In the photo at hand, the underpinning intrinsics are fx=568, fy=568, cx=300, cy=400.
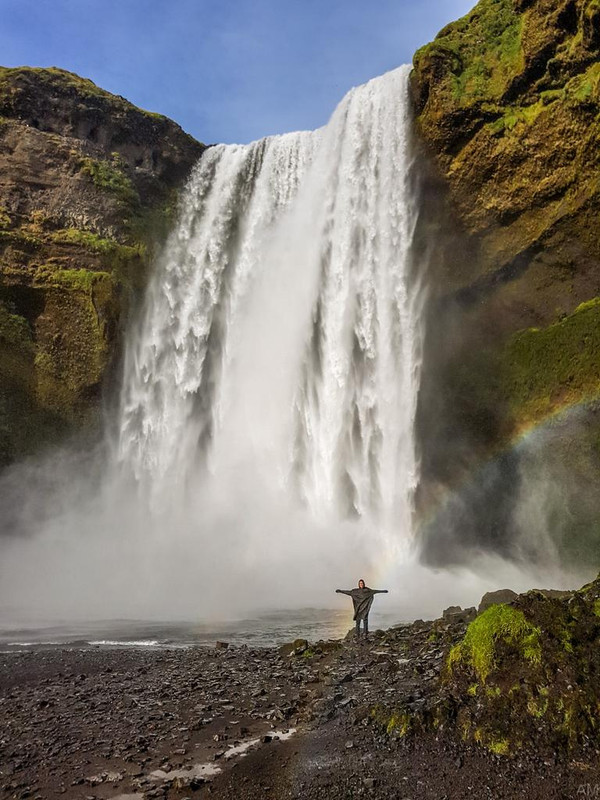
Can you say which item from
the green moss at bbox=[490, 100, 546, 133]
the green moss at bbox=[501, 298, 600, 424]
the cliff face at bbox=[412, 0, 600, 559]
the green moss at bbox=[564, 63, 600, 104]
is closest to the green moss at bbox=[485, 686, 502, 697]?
the cliff face at bbox=[412, 0, 600, 559]

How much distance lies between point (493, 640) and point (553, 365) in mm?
17921

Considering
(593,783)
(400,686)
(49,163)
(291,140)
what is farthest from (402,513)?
(49,163)

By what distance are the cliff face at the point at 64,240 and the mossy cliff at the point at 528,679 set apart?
28661mm

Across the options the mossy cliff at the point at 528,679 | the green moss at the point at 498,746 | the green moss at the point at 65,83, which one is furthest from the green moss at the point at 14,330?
the green moss at the point at 498,746

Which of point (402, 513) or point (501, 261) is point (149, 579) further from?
point (501, 261)

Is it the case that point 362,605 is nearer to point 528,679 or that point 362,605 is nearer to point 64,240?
point 528,679

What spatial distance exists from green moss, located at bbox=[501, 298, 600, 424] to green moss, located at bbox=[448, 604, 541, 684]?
16275 millimetres

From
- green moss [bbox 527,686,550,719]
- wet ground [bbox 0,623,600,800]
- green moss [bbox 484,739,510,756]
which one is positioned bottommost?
wet ground [bbox 0,623,600,800]

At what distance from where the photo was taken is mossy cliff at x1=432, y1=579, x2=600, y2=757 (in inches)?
206

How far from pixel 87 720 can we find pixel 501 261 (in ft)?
75.9

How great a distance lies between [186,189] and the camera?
3769 centimetres

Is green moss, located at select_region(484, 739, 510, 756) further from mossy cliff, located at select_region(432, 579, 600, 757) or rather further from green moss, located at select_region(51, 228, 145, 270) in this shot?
green moss, located at select_region(51, 228, 145, 270)

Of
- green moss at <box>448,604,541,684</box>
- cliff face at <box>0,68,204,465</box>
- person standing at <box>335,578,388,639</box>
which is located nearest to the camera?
green moss at <box>448,604,541,684</box>

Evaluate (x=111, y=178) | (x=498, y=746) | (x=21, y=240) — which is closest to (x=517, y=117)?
(x=111, y=178)
